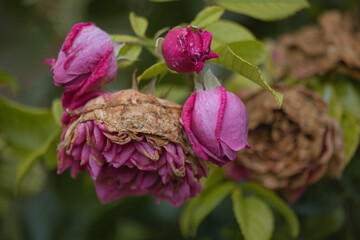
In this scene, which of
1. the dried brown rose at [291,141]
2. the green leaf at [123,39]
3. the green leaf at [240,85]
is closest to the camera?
the green leaf at [123,39]

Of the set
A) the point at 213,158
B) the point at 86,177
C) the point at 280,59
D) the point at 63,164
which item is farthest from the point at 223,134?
the point at 86,177

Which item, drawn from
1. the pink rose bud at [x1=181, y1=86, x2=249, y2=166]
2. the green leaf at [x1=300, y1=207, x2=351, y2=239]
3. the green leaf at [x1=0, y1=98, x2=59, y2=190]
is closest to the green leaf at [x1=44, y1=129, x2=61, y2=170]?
the green leaf at [x1=0, y1=98, x2=59, y2=190]

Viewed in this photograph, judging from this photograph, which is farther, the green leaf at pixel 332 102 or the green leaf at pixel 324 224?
the green leaf at pixel 324 224

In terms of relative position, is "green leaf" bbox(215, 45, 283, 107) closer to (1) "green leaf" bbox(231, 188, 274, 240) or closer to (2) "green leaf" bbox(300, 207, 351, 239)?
(1) "green leaf" bbox(231, 188, 274, 240)

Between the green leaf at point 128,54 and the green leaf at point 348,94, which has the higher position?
the green leaf at point 128,54

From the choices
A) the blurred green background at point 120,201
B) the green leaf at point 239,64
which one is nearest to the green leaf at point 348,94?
the blurred green background at point 120,201

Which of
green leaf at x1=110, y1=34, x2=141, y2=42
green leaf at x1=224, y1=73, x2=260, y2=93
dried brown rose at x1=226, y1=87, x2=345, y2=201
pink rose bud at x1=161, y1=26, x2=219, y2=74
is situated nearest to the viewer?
pink rose bud at x1=161, y1=26, x2=219, y2=74

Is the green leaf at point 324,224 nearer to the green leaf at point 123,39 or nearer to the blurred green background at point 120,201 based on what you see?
the blurred green background at point 120,201
